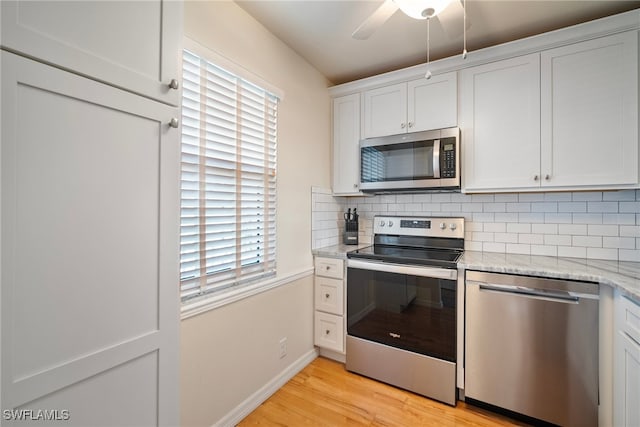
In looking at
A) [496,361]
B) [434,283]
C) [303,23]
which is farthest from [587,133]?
[303,23]

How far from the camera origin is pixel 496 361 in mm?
1784

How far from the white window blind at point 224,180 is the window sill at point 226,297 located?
0.14 ft

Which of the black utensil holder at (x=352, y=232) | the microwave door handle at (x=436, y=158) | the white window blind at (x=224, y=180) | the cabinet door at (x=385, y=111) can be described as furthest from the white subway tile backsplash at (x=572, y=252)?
the white window blind at (x=224, y=180)

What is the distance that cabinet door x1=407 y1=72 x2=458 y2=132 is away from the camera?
2.18 m

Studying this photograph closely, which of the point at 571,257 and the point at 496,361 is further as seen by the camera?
the point at 571,257

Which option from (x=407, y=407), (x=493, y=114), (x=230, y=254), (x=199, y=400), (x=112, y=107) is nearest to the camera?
(x=112, y=107)

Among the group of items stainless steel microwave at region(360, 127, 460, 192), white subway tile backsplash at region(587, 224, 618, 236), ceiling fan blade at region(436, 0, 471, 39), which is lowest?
white subway tile backsplash at region(587, 224, 618, 236)

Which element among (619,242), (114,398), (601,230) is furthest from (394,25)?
(114,398)

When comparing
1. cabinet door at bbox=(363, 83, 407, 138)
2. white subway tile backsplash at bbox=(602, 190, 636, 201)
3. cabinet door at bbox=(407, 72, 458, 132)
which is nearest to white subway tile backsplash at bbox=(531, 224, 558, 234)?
white subway tile backsplash at bbox=(602, 190, 636, 201)

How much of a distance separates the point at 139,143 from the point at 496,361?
216 centimetres

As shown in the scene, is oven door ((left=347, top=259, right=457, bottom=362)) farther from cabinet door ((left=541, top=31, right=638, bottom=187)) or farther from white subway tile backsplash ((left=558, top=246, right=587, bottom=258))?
cabinet door ((left=541, top=31, right=638, bottom=187))

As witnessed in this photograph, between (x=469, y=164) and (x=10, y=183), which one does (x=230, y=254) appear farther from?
(x=469, y=164)

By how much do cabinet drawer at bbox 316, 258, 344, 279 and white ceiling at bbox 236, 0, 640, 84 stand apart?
1.63 metres

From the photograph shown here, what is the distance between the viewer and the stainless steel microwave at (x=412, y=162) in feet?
6.99
